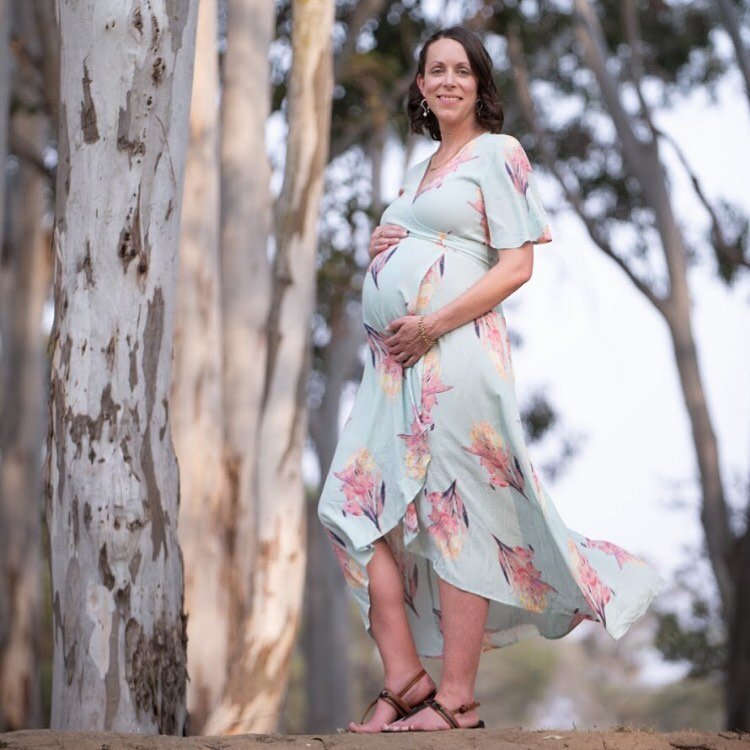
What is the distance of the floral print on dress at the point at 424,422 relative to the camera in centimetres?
398

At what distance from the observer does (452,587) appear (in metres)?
3.93

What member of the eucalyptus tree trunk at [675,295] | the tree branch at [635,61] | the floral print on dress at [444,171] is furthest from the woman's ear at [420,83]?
the tree branch at [635,61]

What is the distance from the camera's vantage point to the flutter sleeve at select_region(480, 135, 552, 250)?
4035mm

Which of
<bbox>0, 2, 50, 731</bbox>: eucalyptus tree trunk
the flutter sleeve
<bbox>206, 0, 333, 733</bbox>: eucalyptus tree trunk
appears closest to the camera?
the flutter sleeve

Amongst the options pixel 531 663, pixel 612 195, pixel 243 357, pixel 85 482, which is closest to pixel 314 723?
pixel 612 195

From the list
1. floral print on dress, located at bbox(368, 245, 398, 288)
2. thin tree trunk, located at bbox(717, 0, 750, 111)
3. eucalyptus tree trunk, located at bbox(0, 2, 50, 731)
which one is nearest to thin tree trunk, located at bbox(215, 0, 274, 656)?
floral print on dress, located at bbox(368, 245, 398, 288)

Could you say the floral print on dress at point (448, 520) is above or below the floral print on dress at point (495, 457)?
below

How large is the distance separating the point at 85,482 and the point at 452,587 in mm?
1153

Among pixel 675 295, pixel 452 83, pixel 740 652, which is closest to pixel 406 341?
pixel 452 83

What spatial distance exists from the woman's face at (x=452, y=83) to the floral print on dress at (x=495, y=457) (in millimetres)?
930

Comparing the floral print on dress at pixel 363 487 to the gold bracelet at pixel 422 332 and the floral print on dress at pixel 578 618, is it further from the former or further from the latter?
the floral print on dress at pixel 578 618

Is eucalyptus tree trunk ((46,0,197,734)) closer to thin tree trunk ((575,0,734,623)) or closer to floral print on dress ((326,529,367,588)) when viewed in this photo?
floral print on dress ((326,529,367,588))

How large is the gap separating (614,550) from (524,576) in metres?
0.35

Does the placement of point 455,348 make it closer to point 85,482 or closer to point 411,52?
point 85,482
